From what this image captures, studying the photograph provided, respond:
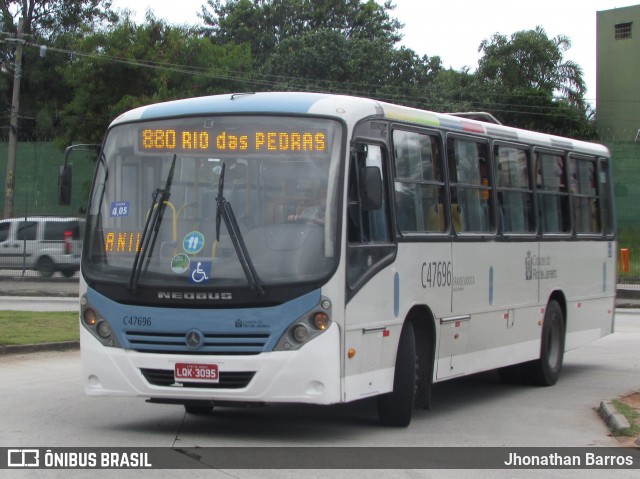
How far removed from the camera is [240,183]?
9.55 metres

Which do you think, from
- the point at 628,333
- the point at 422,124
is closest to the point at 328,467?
the point at 422,124

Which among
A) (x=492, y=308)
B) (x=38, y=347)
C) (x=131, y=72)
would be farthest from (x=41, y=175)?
(x=492, y=308)

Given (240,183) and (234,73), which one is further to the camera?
(234,73)

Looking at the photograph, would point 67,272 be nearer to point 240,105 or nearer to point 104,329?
point 104,329

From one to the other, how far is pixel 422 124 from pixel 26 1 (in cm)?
5068

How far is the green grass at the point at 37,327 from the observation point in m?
17.2

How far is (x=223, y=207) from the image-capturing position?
947cm

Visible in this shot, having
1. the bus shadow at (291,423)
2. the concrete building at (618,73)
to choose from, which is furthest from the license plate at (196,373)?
the concrete building at (618,73)

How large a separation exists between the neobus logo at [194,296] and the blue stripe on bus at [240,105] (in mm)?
1624

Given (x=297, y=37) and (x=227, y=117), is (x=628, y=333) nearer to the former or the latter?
(x=227, y=117)

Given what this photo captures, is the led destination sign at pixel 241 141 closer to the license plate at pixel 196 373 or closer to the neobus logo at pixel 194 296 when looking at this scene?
the neobus logo at pixel 194 296

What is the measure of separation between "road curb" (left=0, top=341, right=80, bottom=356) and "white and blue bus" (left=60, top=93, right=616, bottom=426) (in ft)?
19.4

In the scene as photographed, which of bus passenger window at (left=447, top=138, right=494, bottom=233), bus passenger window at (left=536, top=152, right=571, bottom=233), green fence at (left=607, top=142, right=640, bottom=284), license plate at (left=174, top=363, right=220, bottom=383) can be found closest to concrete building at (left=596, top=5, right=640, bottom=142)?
green fence at (left=607, top=142, right=640, bottom=284)

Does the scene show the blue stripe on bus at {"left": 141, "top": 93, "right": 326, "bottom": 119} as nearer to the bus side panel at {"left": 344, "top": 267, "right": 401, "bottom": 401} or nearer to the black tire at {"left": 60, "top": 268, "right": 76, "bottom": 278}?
the bus side panel at {"left": 344, "top": 267, "right": 401, "bottom": 401}
